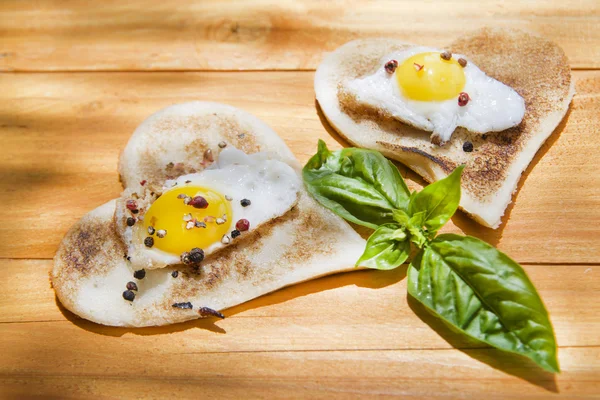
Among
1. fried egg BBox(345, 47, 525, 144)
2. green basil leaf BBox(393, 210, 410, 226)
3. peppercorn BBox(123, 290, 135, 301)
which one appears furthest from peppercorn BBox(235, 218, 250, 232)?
fried egg BBox(345, 47, 525, 144)

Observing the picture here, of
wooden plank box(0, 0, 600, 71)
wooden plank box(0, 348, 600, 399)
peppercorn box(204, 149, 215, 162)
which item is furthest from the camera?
wooden plank box(0, 0, 600, 71)

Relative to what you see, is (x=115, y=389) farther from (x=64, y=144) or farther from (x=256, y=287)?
(x=64, y=144)

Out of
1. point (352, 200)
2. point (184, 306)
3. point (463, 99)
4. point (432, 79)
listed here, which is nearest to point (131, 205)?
point (184, 306)

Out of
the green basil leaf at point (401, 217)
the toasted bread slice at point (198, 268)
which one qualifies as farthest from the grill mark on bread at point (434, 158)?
the toasted bread slice at point (198, 268)

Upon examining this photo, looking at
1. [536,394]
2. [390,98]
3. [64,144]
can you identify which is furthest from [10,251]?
[536,394]

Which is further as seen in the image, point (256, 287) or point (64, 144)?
point (64, 144)

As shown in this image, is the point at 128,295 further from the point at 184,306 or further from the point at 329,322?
the point at 329,322

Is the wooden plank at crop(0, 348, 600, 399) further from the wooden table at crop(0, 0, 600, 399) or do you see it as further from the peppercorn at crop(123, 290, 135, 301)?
the peppercorn at crop(123, 290, 135, 301)
